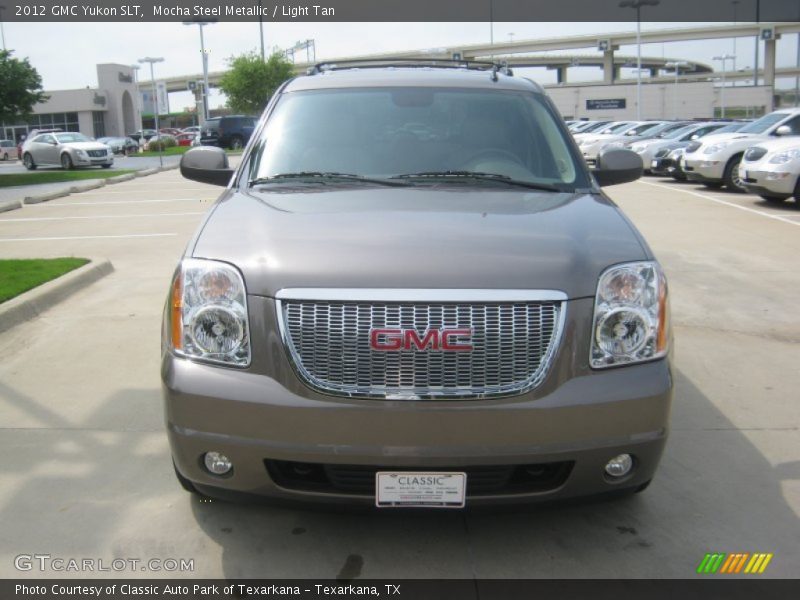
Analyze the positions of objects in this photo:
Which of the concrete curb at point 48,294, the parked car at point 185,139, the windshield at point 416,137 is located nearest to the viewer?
the windshield at point 416,137

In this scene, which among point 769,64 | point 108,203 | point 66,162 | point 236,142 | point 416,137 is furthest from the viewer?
point 769,64

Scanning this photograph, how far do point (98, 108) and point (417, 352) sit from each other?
86904mm

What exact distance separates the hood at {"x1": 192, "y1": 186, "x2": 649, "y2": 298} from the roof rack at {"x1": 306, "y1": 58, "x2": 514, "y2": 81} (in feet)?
5.62

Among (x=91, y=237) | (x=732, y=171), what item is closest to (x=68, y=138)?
(x=91, y=237)

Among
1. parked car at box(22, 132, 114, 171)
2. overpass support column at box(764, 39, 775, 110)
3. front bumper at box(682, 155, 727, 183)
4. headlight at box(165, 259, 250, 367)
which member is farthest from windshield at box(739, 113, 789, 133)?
overpass support column at box(764, 39, 775, 110)

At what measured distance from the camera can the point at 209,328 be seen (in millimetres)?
2809

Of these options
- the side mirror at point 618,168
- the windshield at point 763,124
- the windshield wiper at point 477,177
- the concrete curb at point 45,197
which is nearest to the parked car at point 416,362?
the windshield wiper at point 477,177

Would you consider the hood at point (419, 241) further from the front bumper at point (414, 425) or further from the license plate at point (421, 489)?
the license plate at point (421, 489)

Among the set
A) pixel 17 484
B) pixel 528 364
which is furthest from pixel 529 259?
pixel 17 484

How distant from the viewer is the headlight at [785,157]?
12789mm

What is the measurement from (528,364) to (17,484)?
2.39 metres

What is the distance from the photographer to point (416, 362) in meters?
2.64

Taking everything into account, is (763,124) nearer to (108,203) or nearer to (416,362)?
(108,203)

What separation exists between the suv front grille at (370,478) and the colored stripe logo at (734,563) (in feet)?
2.31
